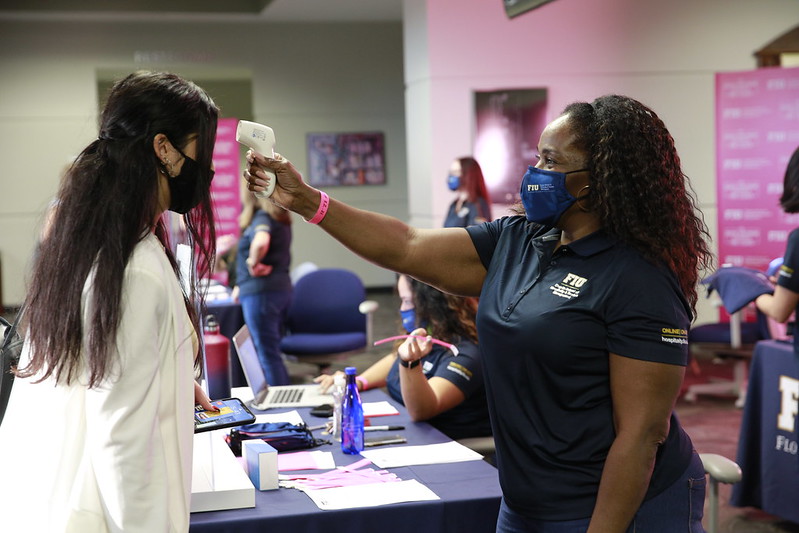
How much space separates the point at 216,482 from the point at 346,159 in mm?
9324

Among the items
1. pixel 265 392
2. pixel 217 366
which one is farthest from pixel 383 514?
pixel 265 392

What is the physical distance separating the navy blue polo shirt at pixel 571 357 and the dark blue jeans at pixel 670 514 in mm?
16

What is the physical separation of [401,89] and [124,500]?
10156 mm

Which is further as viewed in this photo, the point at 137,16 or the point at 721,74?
the point at 137,16

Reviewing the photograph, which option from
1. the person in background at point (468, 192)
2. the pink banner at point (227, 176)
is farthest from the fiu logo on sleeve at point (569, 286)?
the pink banner at point (227, 176)

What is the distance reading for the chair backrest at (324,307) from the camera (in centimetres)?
588

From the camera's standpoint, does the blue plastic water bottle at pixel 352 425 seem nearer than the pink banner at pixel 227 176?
Yes

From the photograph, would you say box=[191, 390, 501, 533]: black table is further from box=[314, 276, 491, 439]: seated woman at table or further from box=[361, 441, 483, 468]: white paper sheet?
box=[314, 276, 491, 439]: seated woman at table

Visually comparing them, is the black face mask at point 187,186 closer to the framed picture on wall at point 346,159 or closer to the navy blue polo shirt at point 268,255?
the navy blue polo shirt at point 268,255

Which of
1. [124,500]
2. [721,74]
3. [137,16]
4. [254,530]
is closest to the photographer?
[124,500]

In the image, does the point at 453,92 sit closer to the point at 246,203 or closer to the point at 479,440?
the point at 246,203

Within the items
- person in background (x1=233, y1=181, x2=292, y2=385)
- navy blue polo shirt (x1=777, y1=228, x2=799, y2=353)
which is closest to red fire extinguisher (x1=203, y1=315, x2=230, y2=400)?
navy blue polo shirt (x1=777, y1=228, x2=799, y2=353)

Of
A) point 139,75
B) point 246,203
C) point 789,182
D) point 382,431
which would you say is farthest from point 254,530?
point 246,203

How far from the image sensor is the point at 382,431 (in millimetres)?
2727
